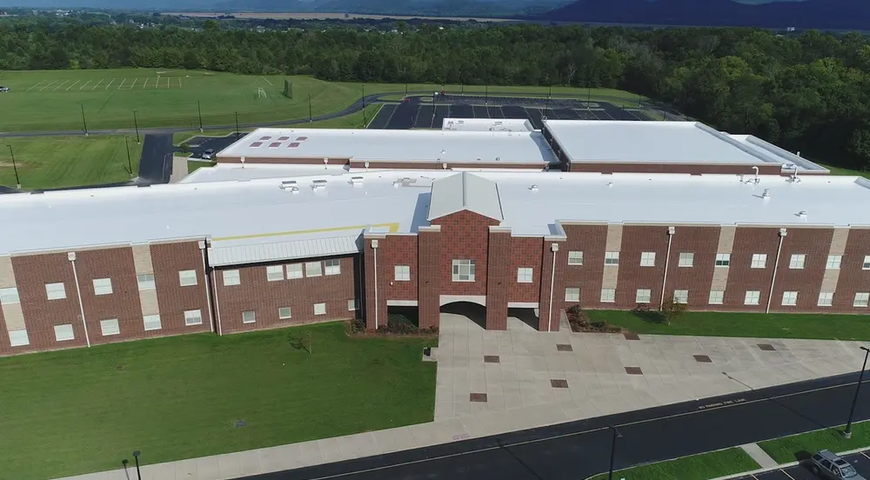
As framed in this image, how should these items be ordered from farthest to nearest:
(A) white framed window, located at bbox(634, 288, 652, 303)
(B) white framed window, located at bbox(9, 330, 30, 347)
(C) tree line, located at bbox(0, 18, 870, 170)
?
(C) tree line, located at bbox(0, 18, 870, 170), (A) white framed window, located at bbox(634, 288, 652, 303), (B) white framed window, located at bbox(9, 330, 30, 347)

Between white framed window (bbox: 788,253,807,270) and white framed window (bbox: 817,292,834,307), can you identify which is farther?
white framed window (bbox: 817,292,834,307)

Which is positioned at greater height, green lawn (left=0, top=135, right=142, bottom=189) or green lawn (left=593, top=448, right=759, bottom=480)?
green lawn (left=0, top=135, right=142, bottom=189)

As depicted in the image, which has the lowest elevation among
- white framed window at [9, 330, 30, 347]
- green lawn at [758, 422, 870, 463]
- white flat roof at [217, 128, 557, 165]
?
Answer: green lawn at [758, 422, 870, 463]

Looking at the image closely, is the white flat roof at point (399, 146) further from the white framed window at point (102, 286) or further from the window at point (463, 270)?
the white framed window at point (102, 286)

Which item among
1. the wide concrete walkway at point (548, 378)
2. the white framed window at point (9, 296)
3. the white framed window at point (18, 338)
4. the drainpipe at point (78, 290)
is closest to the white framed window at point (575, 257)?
the wide concrete walkway at point (548, 378)

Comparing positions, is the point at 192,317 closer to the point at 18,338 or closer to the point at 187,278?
the point at 187,278

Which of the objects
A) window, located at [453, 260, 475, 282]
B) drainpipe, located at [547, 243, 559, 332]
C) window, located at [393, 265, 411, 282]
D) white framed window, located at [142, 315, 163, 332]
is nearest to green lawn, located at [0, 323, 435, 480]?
white framed window, located at [142, 315, 163, 332]

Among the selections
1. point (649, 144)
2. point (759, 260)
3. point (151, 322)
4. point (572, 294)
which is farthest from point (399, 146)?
point (759, 260)

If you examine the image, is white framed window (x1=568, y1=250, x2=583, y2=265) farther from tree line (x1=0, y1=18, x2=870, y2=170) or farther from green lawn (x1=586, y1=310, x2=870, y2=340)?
tree line (x1=0, y1=18, x2=870, y2=170)
